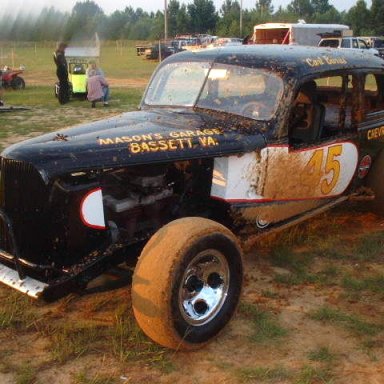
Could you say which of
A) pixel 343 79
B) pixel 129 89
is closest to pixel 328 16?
pixel 129 89

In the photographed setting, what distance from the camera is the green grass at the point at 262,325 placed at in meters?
3.51

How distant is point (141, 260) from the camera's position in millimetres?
3152

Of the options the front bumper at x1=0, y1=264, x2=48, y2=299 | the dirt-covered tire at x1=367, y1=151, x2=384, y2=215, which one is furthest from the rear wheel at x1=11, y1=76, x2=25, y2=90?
the front bumper at x1=0, y1=264, x2=48, y2=299

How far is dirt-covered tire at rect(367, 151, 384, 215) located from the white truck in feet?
77.9

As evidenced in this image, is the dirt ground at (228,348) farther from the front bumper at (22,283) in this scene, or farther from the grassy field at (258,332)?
the front bumper at (22,283)

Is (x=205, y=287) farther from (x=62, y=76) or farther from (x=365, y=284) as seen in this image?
(x=62, y=76)

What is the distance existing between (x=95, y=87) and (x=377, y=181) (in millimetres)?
10900

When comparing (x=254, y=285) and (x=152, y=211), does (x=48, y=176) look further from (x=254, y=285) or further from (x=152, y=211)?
(x=254, y=285)

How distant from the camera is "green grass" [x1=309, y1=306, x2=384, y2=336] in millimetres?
3592

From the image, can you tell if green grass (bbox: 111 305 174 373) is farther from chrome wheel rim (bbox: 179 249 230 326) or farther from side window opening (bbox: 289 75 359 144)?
side window opening (bbox: 289 75 359 144)

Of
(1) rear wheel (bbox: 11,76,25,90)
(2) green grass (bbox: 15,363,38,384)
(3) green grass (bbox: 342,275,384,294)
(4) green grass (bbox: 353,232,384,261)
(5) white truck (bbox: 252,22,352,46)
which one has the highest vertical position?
(5) white truck (bbox: 252,22,352,46)

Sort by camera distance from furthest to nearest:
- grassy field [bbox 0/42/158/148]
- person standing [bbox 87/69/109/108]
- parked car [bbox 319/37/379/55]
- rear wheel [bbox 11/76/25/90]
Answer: parked car [bbox 319/37/379/55] < rear wheel [bbox 11/76/25/90] < person standing [bbox 87/69/109/108] < grassy field [bbox 0/42/158/148]

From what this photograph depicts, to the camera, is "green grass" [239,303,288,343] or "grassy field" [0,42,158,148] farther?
"grassy field" [0,42,158,148]

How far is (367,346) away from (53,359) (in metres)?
1.94
